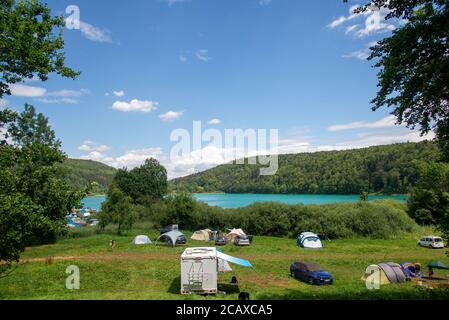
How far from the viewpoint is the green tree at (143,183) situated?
216 ft

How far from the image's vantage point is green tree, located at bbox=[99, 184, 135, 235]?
43.8 metres

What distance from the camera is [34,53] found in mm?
11469

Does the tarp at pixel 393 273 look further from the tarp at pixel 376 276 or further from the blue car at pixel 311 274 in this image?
the blue car at pixel 311 274

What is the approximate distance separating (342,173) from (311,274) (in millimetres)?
131020

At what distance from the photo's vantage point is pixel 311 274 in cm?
1875

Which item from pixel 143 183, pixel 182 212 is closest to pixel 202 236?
pixel 182 212

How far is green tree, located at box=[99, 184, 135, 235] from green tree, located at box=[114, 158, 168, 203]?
1910cm

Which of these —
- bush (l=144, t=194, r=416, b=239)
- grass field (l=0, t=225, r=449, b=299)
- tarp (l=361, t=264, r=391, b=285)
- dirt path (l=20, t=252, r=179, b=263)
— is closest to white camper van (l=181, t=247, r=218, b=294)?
grass field (l=0, t=225, r=449, b=299)

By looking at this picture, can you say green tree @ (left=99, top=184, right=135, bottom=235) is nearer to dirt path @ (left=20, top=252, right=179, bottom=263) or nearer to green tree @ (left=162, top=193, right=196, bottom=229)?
green tree @ (left=162, top=193, right=196, bottom=229)

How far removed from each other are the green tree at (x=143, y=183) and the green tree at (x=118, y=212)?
19.1 m

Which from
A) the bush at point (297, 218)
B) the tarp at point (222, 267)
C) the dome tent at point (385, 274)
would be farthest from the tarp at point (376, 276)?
the bush at point (297, 218)

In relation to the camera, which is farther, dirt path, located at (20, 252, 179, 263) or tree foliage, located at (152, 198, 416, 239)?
tree foliage, located at (152, 198, 416, 239)

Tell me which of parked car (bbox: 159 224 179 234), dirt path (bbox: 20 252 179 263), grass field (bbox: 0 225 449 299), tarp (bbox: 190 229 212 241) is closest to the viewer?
grass field (bbox: 0 225 449 299)
